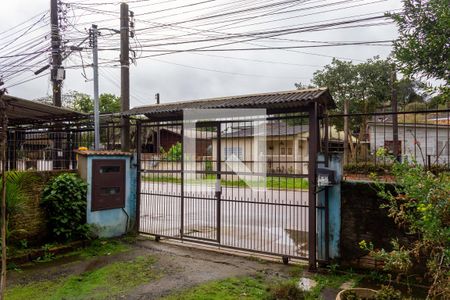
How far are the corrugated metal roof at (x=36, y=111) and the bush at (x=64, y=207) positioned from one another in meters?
2.60

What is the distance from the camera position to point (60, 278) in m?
5.14

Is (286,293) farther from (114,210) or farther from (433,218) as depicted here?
(114,210)

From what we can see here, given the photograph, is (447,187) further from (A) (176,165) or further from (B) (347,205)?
(A) (176,165)

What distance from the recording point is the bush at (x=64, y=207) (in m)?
6.56

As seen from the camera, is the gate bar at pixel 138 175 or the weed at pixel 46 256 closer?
the weed at pixel 46 256

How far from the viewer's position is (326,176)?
5.25 m

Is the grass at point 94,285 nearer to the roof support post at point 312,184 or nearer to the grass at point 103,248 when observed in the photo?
the grass at point 103,248

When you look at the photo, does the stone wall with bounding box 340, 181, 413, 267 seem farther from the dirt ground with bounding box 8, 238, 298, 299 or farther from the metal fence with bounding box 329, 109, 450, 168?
the dirt ground with bounding box 8, 238, 298, 299

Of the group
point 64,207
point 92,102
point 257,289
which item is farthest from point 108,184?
point 92,102

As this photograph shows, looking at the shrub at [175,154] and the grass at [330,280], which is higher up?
the shrub at [175,154]

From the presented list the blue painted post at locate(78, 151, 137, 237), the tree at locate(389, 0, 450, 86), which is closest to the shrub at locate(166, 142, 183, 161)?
the blue painted post at locate(78, 151, 137, 237)

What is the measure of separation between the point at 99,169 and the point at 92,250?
1646 millimetres

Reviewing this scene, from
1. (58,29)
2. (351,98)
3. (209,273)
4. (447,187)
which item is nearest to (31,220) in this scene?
(209,273)

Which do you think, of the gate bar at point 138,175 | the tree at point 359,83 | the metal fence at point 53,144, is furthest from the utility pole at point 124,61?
the tree at point 359,83
